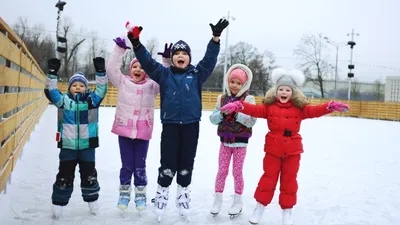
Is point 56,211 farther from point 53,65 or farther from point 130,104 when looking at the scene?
point 53,65

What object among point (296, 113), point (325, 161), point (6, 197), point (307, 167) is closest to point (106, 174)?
point (6, 197)

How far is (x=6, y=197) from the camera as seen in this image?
3.71 m

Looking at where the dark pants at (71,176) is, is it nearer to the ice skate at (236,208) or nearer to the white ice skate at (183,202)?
the white ice skate at (183,202)

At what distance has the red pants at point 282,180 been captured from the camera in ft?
11.2

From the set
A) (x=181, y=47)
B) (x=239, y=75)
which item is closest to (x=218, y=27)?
(x=181, y=47)

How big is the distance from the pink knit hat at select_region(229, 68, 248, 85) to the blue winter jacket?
1.26ft

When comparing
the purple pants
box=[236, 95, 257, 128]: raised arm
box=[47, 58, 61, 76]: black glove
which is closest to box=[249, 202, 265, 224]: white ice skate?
box=[236, 95, 257, 128]: raised arm

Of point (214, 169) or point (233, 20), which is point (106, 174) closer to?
point (214, 169)

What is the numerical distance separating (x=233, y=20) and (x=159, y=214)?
A: 92.6ft

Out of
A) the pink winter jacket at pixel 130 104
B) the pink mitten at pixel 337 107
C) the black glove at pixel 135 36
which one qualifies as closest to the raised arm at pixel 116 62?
the pink winter jacket at pixel 130 104

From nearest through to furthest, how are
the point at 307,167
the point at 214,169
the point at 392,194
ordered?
1. the point at 392,194
2. the point at 214,169
3. the point at 307,167

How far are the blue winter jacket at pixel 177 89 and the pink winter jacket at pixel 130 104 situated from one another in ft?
0.78

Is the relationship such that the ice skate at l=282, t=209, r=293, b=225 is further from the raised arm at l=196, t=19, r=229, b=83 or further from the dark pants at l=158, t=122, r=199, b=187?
the raised arm at l=196, t=19, r=229, b=83

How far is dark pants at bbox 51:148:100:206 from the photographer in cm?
333
